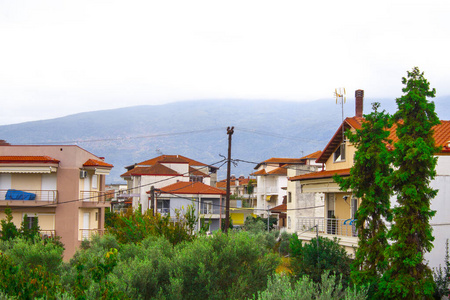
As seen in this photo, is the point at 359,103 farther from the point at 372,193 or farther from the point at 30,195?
the point at 30,195

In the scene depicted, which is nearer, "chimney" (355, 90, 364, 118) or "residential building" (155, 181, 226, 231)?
"chimney" (355, 90, 364, 118)

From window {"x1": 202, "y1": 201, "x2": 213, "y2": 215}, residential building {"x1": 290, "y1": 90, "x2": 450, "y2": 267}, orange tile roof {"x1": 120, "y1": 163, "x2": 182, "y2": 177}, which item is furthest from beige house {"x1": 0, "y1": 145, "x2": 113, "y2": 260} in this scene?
orange tile roof {"x1": 120, "y1": 163, "x2": 182, "y2": 177}

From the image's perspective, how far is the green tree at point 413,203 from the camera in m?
15.6

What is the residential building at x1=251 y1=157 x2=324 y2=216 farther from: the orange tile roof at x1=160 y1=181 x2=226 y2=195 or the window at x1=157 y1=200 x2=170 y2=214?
the window at x1=157 y1=200 x2=170 y2=214

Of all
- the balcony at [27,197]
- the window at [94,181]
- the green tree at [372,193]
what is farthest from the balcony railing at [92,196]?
the green tree at [372,193]

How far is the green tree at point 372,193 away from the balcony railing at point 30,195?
24.6 metres

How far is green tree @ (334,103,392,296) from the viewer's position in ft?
55.4

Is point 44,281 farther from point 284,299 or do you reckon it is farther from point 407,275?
point 407,275

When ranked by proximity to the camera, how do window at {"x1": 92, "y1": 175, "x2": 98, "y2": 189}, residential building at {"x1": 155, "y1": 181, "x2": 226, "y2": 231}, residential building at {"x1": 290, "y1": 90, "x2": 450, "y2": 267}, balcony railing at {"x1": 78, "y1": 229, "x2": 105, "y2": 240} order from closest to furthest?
residential building at {"x1": 290, "y1": 90, "x2": 450, "y2": 267} → balcony railing at {"x1": 78, "y1": 229, "x2": 105, "y2": 240} → window at {"x1": 92, "y1": 175, "x2": 98, "y2": 189} → residential building at {"x1": 155, "y1": 181, "x2": 226, "y2": 231}

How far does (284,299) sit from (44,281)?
493cm

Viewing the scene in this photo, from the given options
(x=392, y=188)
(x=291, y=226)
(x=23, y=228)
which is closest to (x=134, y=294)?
(x=392, y=188)

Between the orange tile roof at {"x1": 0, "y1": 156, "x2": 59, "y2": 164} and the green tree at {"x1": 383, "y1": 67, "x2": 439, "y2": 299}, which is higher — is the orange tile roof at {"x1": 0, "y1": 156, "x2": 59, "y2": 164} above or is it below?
above

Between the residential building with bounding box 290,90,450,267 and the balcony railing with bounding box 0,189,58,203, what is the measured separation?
17021mm

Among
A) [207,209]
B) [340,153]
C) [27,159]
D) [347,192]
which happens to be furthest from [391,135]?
[207,209]
